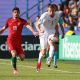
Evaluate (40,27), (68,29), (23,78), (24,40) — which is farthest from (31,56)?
(23,78)

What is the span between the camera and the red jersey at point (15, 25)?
1478 centimetres

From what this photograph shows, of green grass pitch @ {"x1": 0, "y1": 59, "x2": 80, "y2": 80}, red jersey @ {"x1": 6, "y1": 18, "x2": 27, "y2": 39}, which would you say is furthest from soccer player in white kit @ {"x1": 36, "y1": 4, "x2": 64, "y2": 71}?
red jersey @ {"x1": 6, "y1": 18, "x2": 27, "y2": 39}

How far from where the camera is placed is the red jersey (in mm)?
14781

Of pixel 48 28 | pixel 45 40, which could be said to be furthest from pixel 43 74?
pixel 48 28

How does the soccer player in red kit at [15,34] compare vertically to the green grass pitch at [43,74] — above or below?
above

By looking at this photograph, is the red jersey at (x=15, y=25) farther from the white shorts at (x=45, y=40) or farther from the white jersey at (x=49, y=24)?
the white jersey at (x=49, y=24)

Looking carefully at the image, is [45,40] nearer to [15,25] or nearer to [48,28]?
[48,28]

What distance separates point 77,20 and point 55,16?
10.9 metres

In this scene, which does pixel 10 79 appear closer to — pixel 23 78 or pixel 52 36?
pixel 23 78

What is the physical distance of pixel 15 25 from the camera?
48.7ft

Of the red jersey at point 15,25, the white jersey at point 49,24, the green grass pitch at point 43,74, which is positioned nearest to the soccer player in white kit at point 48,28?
the white jersey at point 49,24

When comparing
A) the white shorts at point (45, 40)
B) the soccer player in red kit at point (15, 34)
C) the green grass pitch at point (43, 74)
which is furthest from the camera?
the white shorts at point (45, 40)

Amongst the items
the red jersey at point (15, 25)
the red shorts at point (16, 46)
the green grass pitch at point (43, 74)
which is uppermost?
the red jersey at point (15, 25)

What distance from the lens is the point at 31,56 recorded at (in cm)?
2430
